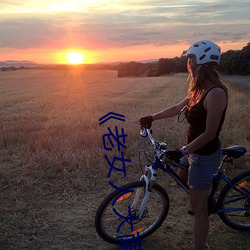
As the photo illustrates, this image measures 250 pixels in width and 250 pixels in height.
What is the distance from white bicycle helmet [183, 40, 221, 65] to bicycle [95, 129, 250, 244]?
970mm

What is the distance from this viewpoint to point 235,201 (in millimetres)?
4363

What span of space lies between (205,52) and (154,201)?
76.8 inches

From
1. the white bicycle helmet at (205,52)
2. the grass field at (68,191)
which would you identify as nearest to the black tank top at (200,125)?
the white bicycle helmet at (205,52)

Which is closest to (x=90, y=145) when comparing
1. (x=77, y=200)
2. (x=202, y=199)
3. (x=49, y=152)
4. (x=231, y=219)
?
(x=49, y=152)

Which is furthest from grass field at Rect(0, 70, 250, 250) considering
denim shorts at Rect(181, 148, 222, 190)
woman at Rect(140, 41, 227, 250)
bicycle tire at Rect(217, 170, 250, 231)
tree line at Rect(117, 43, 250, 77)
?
tree line at Rect(117, 43, 250, 77)

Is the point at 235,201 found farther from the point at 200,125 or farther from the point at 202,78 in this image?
the point at 202,78

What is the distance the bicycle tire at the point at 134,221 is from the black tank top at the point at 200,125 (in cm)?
78

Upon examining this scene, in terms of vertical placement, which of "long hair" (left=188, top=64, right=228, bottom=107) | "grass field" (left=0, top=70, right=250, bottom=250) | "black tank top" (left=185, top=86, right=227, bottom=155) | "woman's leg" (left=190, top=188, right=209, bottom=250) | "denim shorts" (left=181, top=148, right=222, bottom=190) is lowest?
"grass field" (left=0, top=70, right=250, bottom=250)

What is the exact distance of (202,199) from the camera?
354cm

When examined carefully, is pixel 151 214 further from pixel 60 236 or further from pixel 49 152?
pixel 49 152

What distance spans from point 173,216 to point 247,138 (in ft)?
14.3

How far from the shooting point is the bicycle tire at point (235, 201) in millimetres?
4184

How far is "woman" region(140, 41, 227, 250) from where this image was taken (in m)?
3.17

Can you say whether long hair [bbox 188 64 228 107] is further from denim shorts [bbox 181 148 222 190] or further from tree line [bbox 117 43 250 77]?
tree line [bbox 117 43 250 77]
